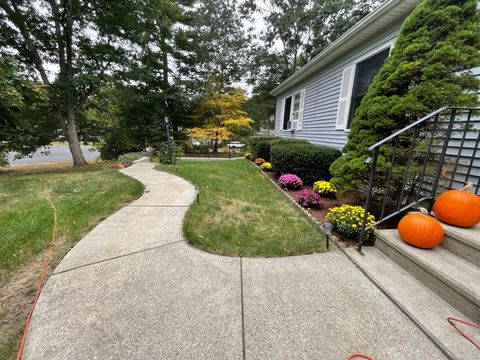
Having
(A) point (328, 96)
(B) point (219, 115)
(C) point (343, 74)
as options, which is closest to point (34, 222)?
(C) point (343, 74)

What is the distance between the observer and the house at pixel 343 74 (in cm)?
370

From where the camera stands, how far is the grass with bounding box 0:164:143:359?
4.88 ft

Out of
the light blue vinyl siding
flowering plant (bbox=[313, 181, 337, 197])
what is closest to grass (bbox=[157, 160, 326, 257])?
flowering plant (bbox=[313, 181, 337, 197])

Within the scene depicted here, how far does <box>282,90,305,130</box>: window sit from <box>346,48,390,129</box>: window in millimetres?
2660

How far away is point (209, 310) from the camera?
1428mm

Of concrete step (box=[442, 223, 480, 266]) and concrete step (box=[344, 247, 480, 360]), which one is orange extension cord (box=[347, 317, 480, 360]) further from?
concrete step (box=[442, 223, 480, 266])

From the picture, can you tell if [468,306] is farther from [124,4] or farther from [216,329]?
[124,4]

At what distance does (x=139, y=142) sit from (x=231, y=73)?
7.76 metres

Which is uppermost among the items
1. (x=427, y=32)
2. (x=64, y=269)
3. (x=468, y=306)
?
(x=427, y=32)

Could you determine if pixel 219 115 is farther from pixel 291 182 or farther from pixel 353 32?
pixel 291 182

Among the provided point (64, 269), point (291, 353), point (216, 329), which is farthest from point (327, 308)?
point (64, 269)

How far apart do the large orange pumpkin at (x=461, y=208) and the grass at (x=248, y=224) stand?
1.21m

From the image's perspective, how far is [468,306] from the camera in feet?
4.39

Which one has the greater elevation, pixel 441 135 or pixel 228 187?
pixel 441 135
